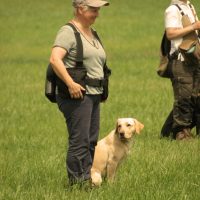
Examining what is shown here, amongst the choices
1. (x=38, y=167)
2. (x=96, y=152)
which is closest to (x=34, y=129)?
(x=38, y=167)

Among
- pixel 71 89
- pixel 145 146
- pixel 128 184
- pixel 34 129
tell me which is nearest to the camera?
pixel 71 89

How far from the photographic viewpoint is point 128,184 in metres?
7.58

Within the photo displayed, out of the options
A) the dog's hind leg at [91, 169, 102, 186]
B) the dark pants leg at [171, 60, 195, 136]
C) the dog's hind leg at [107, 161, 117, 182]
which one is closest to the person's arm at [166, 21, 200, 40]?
the dark pants leg at [171, 60, 195, 136]

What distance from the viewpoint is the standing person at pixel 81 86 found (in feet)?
23.8

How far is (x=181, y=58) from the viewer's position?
35.9 ft

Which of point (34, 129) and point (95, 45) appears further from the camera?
point (34, 129)

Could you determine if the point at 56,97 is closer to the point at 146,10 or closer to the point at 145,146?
the point at 145,146

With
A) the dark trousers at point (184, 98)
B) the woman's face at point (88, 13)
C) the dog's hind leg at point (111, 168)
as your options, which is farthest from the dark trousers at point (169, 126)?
the woman's face at point (88, 13)

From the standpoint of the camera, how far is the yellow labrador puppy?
25.9 feet

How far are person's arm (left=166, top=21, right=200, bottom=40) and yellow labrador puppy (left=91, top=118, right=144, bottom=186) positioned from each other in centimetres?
308

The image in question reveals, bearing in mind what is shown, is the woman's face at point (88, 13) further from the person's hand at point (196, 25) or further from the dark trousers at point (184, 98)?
the dark trousers at point (184, 98)

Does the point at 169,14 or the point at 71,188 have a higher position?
the point at 169,14

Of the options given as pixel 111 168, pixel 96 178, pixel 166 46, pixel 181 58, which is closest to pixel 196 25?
pixel 181 58

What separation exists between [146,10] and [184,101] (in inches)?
1541
